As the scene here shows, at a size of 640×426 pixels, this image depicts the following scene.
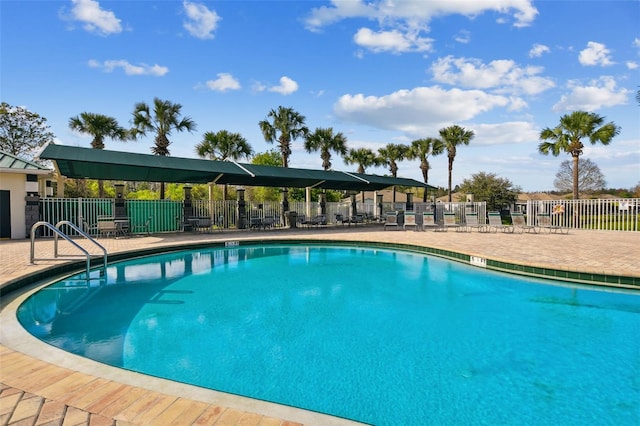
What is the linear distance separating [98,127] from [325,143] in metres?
14.1

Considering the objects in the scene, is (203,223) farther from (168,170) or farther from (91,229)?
(91,229)

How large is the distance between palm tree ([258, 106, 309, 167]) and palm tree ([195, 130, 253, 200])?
1.84m

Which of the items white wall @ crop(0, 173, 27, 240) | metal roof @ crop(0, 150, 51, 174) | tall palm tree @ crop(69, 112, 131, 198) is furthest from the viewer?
tall palm tree @ crop(69, 112, 131, 198)

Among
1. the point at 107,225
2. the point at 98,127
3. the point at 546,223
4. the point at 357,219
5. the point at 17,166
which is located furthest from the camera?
the point at 98,127

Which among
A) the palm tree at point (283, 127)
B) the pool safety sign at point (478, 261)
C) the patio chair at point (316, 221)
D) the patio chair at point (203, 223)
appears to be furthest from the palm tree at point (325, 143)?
the pool safety sign at point (478, 261)

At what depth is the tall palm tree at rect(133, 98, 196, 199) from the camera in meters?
19.2

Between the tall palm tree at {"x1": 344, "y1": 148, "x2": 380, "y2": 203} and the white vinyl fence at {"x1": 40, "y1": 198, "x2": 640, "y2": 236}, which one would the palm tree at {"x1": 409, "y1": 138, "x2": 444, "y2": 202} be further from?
the white vinyl fence at {"x1": 40, "y1": 198, "x2": 640, "y2": 236}

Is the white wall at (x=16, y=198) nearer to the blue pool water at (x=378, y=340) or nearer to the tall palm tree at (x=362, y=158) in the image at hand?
the blue pool water at (x=378, y=340)

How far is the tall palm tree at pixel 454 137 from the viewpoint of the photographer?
2730 centimetres

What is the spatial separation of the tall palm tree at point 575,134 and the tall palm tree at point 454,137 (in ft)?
20.9

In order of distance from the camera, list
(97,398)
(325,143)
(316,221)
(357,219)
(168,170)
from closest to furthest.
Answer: (97,398) → (168,170) → (316,221) → (357,219) → (325,143)

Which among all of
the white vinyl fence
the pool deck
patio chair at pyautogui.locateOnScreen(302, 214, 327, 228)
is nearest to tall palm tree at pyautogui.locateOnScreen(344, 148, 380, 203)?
the white vinyl fence

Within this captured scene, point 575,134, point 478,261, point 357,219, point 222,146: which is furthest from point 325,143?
point 478,261

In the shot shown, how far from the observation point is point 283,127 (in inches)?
871
